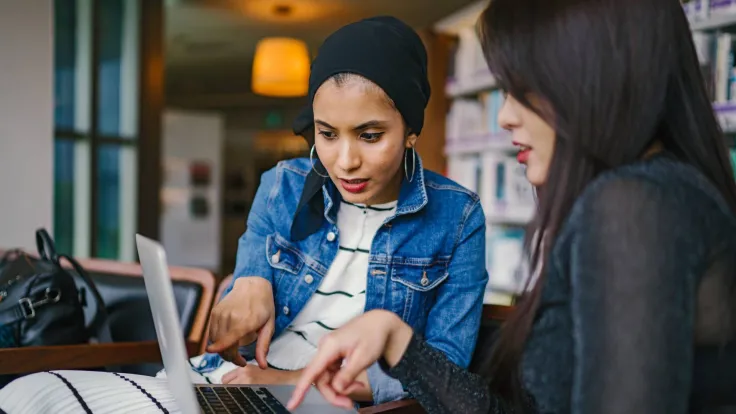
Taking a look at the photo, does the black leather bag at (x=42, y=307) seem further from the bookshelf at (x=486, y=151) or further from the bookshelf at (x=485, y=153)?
the bookshelf at (x=486, y=151)

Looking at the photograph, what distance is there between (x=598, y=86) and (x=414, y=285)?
0.55 metres

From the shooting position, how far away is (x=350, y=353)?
78 cm

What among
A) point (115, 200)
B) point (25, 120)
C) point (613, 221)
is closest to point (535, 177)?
point (613, 221)

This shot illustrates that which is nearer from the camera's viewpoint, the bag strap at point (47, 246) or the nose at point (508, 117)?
the nose at point (508, 117)

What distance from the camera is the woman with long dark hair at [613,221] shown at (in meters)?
0.65

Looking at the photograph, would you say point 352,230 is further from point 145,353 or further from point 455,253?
point 145,353

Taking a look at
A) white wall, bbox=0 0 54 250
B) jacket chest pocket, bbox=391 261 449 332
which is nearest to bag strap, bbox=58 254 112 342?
jacket chest pocket, bbox=391 261 449 332

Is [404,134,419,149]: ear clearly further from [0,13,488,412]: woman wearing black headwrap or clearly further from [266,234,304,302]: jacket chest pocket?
[266,234,304,302]: jacket chest pocket

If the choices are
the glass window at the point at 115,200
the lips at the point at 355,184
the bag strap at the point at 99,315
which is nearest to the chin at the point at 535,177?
the lips at the point at 355,184

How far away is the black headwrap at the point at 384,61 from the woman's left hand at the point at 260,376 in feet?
1.42

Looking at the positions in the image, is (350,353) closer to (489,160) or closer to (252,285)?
(252,285)

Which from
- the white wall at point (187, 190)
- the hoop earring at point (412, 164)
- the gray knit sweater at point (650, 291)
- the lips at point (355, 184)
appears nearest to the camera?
the gray knit sweater at point (650, 291)

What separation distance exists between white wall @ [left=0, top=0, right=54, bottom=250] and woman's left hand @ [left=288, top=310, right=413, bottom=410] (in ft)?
10.9

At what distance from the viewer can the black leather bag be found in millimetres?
1491
